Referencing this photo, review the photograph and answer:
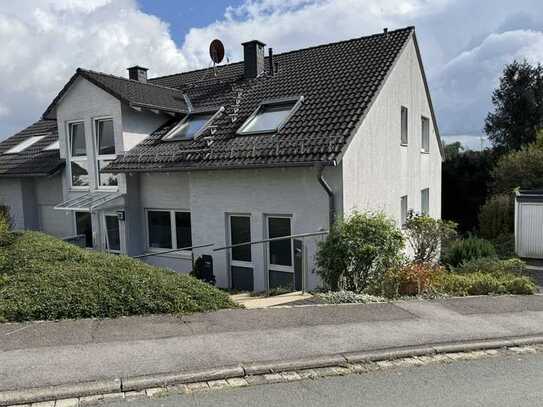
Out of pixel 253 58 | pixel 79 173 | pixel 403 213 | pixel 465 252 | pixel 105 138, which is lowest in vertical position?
pixel 465 252

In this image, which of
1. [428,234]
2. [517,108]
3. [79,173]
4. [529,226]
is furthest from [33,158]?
[517,108]

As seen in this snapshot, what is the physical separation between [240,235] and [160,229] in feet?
10.7

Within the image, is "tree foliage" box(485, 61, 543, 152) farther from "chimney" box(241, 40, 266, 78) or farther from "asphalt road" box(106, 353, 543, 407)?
"asphalt road" box(106, 353, 543, 407)

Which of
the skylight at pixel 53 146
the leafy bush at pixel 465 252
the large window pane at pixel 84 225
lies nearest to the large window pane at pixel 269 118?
the leafy bush at pixel 465 252

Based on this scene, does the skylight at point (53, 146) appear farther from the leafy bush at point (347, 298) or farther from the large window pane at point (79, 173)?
the leafy bush at point (347, 298)

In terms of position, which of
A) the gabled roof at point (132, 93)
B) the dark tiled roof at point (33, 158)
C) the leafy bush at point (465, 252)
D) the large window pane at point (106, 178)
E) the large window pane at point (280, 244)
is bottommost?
the leafy bush at point (465, 252)

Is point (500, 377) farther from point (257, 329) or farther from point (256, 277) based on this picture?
point (256, 277)

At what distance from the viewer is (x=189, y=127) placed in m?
14.5

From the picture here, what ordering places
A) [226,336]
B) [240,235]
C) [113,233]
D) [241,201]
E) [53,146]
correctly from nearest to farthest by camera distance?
[226,336]
[241,201]
[240,235]
[113,233]
[53,146]

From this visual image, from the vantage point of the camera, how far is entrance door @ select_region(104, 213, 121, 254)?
15.2m

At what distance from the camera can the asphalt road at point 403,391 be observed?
4.36 m

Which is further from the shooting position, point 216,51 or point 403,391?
point 216,51

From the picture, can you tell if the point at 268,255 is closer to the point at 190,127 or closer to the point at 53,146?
the point at 190,127

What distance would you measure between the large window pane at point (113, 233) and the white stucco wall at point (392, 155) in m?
8.04
